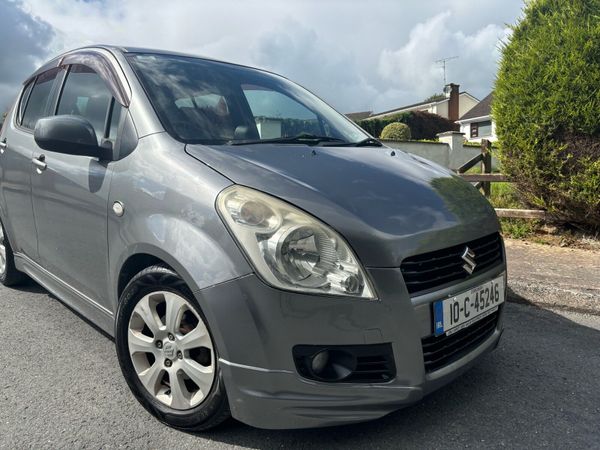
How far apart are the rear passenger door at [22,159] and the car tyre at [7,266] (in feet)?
0.63

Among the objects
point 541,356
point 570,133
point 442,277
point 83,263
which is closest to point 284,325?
point 442,277

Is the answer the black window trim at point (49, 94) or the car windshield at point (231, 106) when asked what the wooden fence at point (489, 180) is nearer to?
the car windshield at point (231, 106)

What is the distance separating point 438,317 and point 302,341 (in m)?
0.56

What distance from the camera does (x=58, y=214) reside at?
2.79 m

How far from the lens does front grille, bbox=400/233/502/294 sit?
189 cm

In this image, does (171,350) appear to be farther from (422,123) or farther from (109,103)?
(422,123)

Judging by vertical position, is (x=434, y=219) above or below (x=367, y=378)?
above

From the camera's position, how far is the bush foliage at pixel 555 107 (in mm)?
4859

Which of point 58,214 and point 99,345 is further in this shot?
point 99,345

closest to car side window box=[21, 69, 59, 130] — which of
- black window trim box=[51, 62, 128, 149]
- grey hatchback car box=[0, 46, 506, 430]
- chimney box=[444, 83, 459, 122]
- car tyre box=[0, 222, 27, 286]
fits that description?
black window trim box=[51, 62, 128, 149]

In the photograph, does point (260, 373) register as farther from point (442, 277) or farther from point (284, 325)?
point (442, 277)

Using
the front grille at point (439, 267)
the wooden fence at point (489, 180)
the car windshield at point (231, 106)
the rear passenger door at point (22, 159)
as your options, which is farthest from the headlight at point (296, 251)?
the wooden fence at point (489, 180)

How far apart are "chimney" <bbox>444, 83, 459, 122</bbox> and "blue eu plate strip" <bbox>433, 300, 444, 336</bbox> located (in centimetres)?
4777

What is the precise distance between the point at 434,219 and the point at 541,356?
56.6 inches
